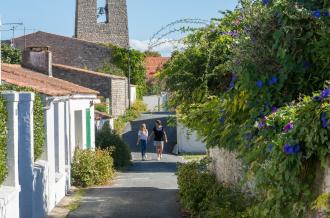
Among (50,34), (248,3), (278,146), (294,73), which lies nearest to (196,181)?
(248,3)

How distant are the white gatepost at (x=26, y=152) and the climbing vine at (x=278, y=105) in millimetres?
2729

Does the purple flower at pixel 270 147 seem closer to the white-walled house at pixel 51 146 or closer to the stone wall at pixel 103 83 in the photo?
the white-walled house at pixel 51 146

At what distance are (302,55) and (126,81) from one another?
39.2 metres

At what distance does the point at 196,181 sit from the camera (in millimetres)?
11836

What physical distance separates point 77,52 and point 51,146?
3377 cm

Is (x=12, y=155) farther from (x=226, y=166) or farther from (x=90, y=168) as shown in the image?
(x=90, y=168)

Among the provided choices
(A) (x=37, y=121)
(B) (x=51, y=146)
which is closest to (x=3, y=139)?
(A) (x=37, y=121)

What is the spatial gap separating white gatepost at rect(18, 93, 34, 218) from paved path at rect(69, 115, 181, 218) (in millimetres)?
2462

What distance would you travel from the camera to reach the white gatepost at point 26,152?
→ 10078 millimetres

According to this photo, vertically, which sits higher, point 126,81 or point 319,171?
point 126,81

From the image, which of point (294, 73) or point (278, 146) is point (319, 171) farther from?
point (294, 73)

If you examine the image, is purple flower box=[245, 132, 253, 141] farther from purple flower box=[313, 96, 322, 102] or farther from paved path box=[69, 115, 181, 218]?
paved path box=[69, 115, 181, 218]

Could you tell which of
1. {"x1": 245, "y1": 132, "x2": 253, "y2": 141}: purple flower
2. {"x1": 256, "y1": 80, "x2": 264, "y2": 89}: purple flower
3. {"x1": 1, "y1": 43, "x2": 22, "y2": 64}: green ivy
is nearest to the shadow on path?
{"x1": 245, "y1": 132, "x2": 253, "y2": 141}: purple flower

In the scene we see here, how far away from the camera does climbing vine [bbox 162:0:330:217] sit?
5031 mm
